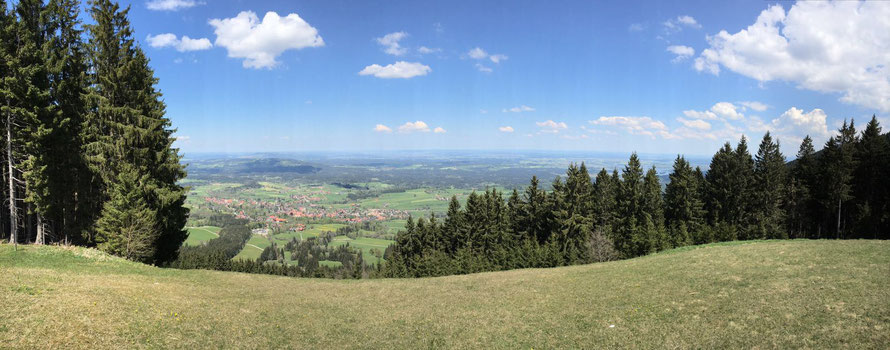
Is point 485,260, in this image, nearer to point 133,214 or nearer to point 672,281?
point 672,281

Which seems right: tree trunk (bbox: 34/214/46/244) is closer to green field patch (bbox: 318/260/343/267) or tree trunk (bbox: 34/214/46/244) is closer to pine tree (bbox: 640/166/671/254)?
green field patch (bbox: 318/260/343/267)

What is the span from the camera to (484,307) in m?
21.2

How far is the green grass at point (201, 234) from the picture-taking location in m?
102

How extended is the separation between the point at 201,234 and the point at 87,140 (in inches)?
3804

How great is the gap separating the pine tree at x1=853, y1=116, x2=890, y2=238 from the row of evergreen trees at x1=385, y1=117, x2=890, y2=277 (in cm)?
13

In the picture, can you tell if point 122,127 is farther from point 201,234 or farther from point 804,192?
point 201,234

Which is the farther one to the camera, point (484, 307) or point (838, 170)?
point (838, 170)

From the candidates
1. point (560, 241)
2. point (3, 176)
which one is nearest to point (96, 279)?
point (3, 176)

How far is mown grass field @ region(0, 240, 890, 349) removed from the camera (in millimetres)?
12562

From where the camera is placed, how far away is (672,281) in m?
21.1

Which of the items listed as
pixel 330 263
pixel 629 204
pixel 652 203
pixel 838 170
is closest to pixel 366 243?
pixel 330 263

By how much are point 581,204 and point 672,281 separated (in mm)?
29745

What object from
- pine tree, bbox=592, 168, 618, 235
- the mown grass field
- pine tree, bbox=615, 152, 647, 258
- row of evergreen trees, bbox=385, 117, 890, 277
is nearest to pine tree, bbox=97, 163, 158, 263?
the mown grass field

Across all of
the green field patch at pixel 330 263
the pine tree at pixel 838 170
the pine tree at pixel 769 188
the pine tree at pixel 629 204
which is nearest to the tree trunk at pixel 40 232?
the green field patch at pixel 330 263
